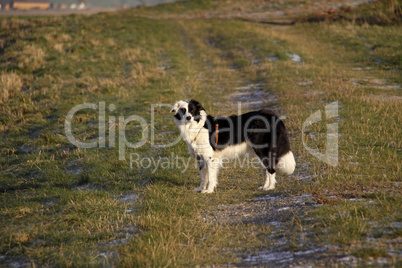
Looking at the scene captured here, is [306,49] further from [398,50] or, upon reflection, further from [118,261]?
[118,261]

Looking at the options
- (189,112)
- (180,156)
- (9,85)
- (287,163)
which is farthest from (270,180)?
(9,85)

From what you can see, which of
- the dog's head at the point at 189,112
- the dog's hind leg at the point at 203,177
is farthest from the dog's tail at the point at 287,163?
the dog's head at the point at 189,112

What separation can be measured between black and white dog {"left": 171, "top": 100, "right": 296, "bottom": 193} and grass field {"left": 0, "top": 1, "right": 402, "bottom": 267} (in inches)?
17.6

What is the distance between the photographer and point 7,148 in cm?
1073

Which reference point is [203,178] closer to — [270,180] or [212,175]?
[212,175]

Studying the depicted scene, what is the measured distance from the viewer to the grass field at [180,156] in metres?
4.90

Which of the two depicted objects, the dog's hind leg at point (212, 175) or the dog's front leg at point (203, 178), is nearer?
the dog's hind leg at point (212, 175)

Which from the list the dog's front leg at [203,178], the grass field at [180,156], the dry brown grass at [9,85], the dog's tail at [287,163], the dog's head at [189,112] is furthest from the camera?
the dry brown grass at [9,85]

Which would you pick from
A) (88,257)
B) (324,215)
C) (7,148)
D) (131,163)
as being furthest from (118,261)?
(7,148)

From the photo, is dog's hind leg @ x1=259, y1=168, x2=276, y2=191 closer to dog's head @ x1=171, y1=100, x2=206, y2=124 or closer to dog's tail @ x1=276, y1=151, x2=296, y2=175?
dog's tail @ x1=276, y1=151, x2=296, y2=175

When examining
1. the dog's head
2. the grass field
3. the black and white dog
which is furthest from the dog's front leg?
the dog's head

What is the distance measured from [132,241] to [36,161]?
5.54 meters

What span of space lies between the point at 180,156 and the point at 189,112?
2.29 meters

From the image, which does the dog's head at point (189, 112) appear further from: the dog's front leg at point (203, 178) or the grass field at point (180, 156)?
the grass field at point (180, 156)
